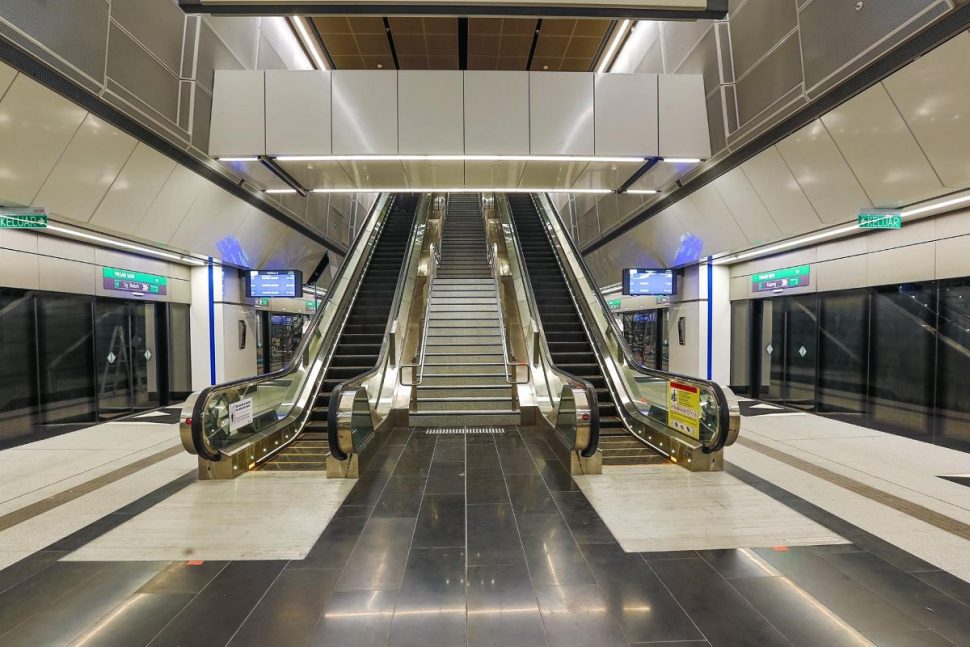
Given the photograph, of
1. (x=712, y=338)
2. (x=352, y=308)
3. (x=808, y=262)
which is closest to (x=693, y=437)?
(x=808, y=262)

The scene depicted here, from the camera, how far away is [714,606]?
262 cm

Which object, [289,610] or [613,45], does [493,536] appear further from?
[613,45]

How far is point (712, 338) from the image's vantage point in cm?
1064

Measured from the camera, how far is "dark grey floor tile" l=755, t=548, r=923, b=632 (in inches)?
97.7

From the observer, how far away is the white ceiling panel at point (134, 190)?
5.92 m

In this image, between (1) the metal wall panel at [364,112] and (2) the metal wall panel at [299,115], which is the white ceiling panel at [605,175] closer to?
Answer: (1) the metal wall panel at [364,112]

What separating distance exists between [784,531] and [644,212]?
7921 millimetres

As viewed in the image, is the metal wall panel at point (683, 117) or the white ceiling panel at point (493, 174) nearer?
the metal wall panel at point (683, 117)

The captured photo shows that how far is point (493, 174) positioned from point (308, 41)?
16.9ft

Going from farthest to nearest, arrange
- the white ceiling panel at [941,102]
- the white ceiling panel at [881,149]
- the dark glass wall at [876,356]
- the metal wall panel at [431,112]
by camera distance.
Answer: the metal wall panel at [431,112], the dark glass wall at [876,356], the white ceiling panel at [881,149], the white ceiling panel at [941,102]

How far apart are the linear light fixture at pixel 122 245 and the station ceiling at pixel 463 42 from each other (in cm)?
Answer: 497

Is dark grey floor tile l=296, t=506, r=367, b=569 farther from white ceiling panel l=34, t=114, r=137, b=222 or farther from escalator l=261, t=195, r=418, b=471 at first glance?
white ceiling panel l=34, t=114, r=137, b=222

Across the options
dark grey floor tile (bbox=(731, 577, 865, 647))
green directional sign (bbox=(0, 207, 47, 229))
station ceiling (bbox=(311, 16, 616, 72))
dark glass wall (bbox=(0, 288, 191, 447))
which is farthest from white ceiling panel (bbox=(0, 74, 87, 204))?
dark grey floor tile (bbox=(731, 577, 865, 647))

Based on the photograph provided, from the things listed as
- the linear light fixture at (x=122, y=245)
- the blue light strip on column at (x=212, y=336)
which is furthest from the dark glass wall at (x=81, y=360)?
the linear light fixture at (x=122, y=245)
